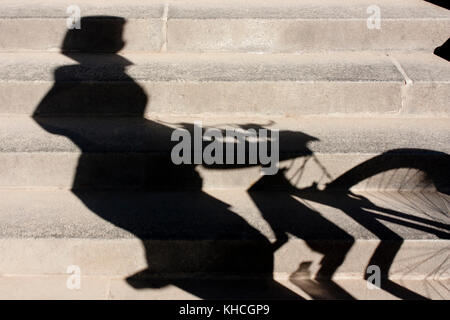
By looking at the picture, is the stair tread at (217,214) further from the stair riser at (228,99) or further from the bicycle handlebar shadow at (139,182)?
the stair riser at (228,99)

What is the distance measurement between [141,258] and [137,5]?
7.72 feet

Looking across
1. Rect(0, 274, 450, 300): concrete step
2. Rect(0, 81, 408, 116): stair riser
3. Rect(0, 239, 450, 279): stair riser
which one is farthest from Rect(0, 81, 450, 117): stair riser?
Rect(0, 274, 450, 300): concrete step

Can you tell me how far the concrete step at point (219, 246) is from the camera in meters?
2.13

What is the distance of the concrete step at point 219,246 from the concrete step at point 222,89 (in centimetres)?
83

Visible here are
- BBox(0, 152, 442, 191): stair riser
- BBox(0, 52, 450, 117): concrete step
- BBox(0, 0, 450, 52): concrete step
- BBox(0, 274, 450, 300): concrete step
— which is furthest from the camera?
BBox(0, 0, 450, 52): concrete step

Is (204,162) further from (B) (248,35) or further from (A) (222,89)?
(B) (248,35)

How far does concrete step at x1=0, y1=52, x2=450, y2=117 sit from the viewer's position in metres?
2.72

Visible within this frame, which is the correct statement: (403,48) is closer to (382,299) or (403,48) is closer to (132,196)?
(382,299)

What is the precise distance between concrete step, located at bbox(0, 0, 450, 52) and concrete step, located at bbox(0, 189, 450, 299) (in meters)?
1.51

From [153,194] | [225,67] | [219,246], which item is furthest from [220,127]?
[219,246]

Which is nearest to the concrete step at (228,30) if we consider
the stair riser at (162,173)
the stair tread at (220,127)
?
the stair tread at (220,127)

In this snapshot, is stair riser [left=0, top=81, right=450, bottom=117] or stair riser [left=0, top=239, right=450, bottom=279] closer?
stair riser [left=0, top=239, right=450, bottom=279]

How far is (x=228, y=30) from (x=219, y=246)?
→ 1877 millimetres

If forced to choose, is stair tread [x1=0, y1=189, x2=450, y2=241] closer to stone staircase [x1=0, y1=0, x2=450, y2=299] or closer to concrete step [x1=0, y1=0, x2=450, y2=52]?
stone staircase [x1=0, y1=0, x2=450, y2=299]
